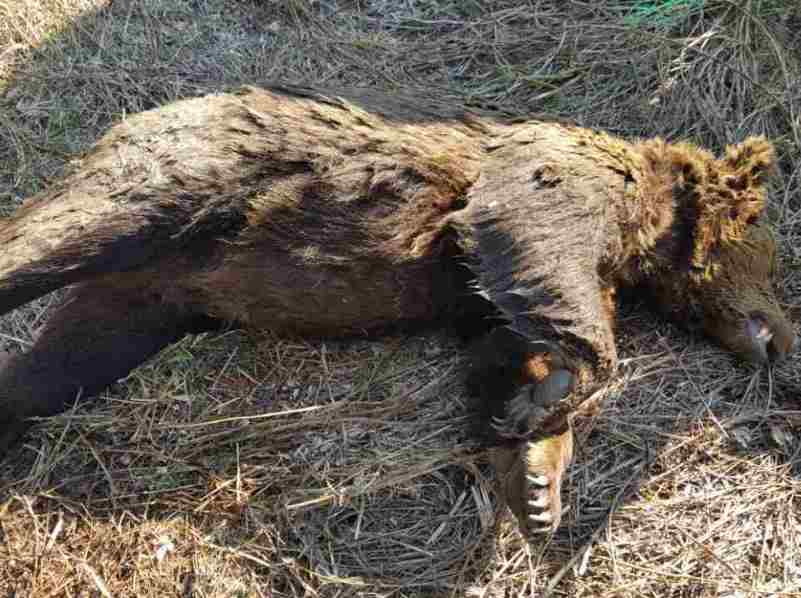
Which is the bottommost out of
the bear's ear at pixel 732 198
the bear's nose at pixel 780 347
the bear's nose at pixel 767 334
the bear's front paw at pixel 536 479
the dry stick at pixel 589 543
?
the dry stick at pixel 589 543

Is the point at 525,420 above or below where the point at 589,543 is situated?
above

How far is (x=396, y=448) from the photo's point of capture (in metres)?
3.06

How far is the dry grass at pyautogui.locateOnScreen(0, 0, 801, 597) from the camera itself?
2.76 metres

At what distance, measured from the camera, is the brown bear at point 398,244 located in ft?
9.16

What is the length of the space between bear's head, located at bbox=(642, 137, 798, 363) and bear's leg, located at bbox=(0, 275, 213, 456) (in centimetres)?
221

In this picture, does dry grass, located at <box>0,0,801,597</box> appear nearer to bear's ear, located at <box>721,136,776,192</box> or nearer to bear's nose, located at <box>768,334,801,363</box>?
→ bear's nose, located at <box>768,334,801,363</box>

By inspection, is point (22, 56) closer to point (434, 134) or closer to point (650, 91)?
A: point (434, 134)

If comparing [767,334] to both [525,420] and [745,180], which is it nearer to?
[745,180]

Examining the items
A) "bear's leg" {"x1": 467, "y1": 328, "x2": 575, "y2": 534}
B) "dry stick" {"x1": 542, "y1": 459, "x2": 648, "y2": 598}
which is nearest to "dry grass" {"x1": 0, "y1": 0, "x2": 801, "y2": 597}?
"dry stick" {"x1": 542, "y1": 459, "x2": 648, "y2": 598}

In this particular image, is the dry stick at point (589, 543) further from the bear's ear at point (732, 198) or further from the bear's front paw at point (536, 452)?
the bear's ear at point (732, 198)

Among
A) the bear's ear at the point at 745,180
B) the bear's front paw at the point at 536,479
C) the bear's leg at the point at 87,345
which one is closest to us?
the bear's front paw at the point at 536,479

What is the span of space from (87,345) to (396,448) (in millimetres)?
1493

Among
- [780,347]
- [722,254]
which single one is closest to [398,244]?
[722,254]

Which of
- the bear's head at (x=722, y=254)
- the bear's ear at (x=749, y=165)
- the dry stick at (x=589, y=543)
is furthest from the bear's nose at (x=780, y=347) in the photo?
the dry stick at (x=589, y=543)
